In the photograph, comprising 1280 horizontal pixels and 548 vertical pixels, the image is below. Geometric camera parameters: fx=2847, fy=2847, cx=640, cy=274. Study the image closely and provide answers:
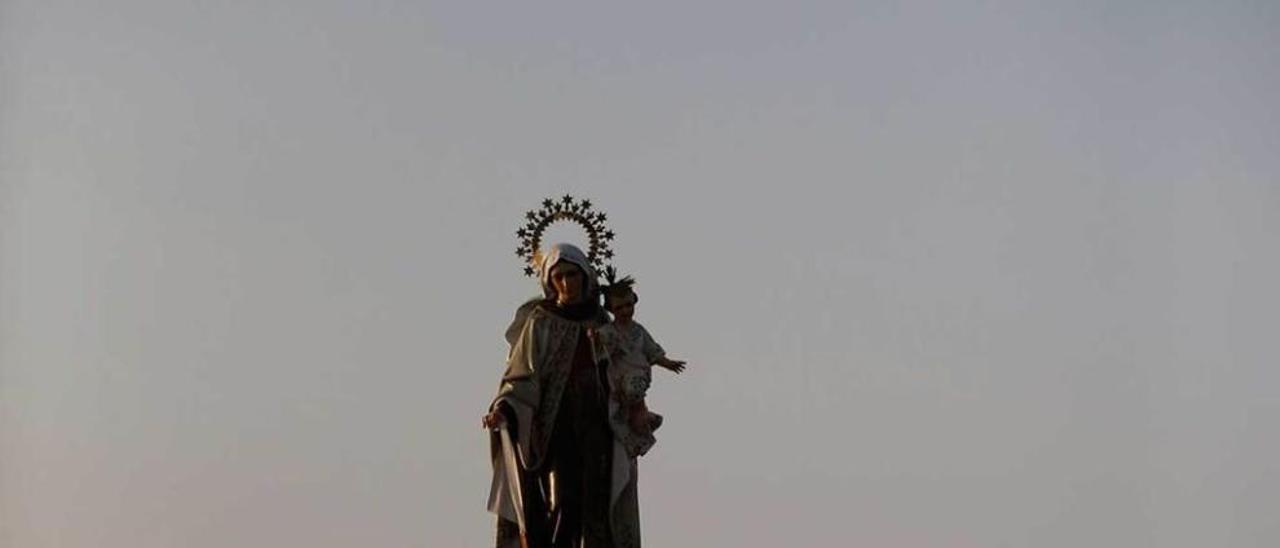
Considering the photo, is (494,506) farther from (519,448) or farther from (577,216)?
(577,216)

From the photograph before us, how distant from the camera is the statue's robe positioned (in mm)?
23312

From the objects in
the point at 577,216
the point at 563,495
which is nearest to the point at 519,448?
the point at 563,495

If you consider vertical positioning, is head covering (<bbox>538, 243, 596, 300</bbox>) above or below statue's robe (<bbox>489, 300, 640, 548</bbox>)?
above

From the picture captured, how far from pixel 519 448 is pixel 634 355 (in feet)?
4.00

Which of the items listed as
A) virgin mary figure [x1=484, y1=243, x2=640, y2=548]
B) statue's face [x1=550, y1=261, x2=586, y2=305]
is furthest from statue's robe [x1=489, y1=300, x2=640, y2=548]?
statue's face [x1=550, y1=261, x2=586, y2=305]

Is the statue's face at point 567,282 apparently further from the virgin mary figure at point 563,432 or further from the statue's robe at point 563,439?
the statue's robe at point 563,439

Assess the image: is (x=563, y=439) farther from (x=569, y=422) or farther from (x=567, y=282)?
(x=567, y=282)

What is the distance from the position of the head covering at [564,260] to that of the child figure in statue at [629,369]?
231 mm

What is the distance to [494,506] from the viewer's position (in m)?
23.5

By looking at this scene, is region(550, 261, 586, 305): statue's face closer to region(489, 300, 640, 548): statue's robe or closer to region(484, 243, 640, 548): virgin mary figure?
region(484, 243, 640, 548): virgin mary figure

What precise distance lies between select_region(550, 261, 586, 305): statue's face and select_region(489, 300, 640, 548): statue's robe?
0.17 metres

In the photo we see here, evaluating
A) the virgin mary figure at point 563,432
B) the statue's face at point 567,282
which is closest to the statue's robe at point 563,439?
the virgin mary figure at point 563,432

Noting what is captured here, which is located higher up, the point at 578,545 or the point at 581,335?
the point at 581,335

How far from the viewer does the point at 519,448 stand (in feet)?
76.8
